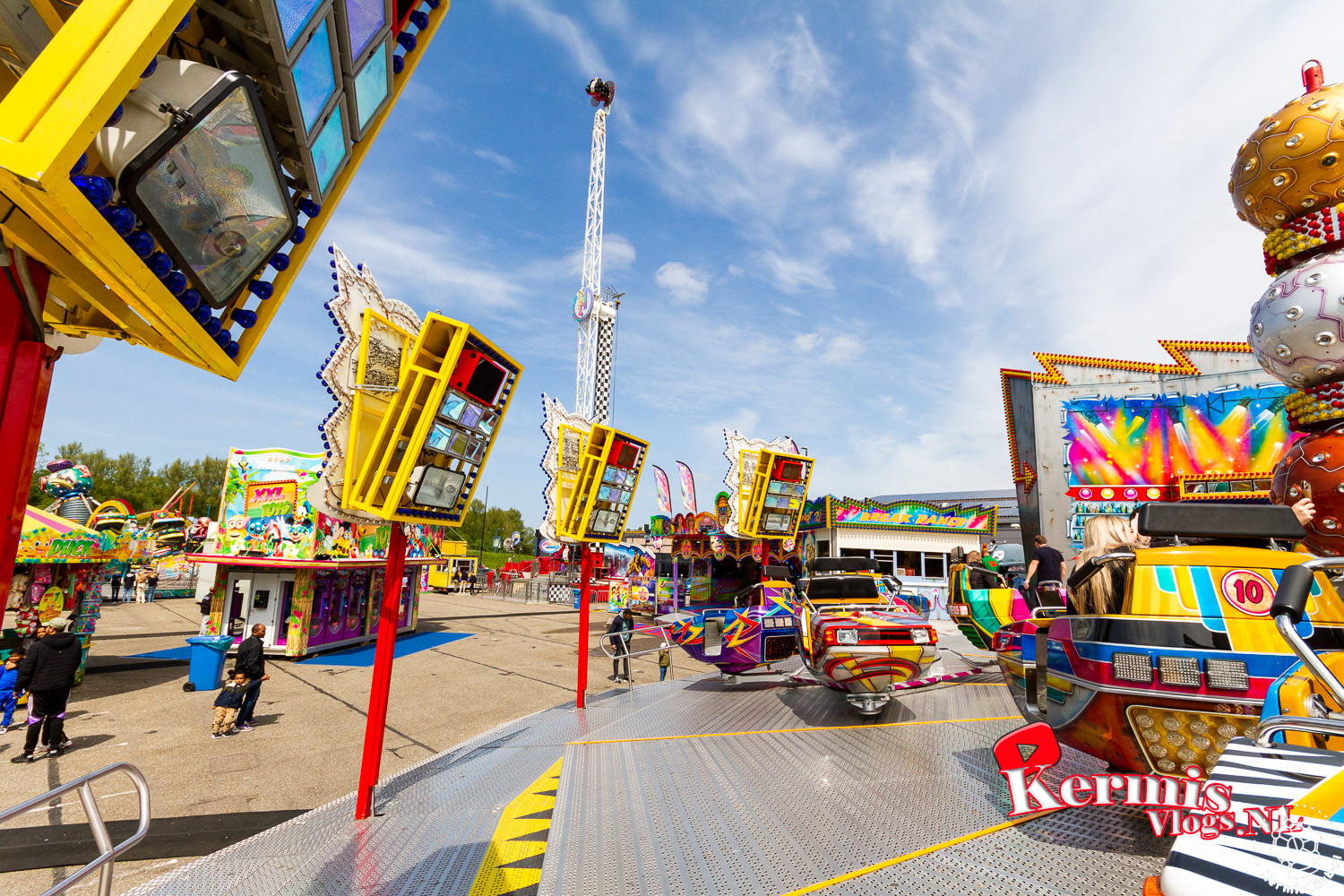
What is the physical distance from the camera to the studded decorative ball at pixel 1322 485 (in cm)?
509

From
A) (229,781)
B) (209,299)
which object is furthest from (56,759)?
(209,299)

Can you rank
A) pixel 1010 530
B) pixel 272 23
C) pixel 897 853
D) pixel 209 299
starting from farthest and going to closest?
pixel 1010 530
pixel 897 853
pixel 209 299
pixel 272 23

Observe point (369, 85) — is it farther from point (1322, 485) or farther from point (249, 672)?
point (249, 672)

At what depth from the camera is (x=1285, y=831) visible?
1.49m

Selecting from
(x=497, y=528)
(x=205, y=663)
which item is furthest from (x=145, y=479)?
(x=205, y=663)

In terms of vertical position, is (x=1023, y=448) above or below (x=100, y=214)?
above

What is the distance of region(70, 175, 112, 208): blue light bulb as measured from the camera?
3.69 feet

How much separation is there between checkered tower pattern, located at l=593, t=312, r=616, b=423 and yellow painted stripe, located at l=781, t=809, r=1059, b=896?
1792 inches

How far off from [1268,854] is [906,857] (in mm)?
1709

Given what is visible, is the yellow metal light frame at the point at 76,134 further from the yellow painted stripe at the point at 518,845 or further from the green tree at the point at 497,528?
the green tree at the point at 497,528

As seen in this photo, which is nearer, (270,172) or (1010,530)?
(270,172)

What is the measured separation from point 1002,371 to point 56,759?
20.4 meters

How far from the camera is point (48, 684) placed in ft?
24.6

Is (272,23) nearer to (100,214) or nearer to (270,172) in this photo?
(270,172)
